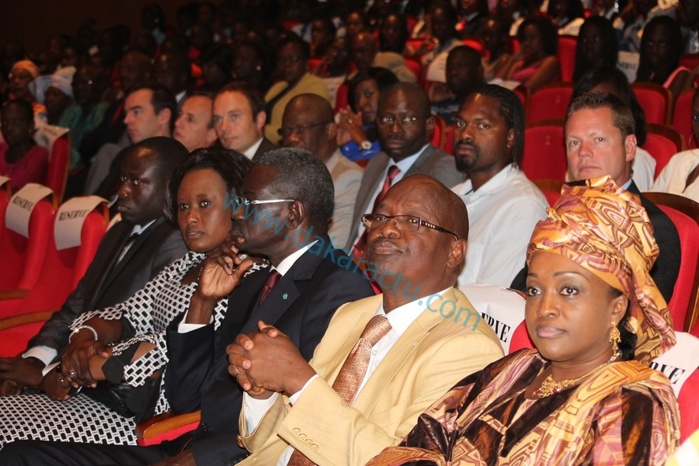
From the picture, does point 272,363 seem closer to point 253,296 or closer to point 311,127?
point 253,296

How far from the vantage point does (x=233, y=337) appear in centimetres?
291

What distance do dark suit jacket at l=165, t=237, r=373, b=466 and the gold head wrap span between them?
99 cm

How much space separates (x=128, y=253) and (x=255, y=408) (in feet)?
4.80

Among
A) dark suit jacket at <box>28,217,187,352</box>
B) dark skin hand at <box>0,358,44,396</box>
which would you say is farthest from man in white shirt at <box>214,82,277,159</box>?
dark skin hand at <box>0,358,44,396</box>

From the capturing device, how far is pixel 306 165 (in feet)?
9.80

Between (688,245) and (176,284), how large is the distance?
1732mm

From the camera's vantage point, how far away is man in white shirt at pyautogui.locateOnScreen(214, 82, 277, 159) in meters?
5.00

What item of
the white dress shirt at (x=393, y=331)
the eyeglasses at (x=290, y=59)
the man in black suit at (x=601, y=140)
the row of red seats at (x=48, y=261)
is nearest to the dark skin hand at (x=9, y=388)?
the row of red seats at (x=48, y=261)

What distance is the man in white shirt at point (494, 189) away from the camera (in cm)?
339

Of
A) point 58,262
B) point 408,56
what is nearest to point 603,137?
point 58,262

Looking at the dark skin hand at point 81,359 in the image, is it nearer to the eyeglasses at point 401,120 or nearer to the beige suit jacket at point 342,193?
the beige suit jacket at point 342,193

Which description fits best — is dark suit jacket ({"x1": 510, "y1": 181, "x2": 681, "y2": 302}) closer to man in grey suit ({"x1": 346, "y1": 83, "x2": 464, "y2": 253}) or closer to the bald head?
man in grey suit ({"x1": 346, "y1": 83, "x2": 464, "y2": 253})

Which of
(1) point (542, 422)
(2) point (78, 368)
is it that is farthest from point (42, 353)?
(1) point (542, 422)

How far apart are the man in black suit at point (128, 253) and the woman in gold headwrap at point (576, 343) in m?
1.89
